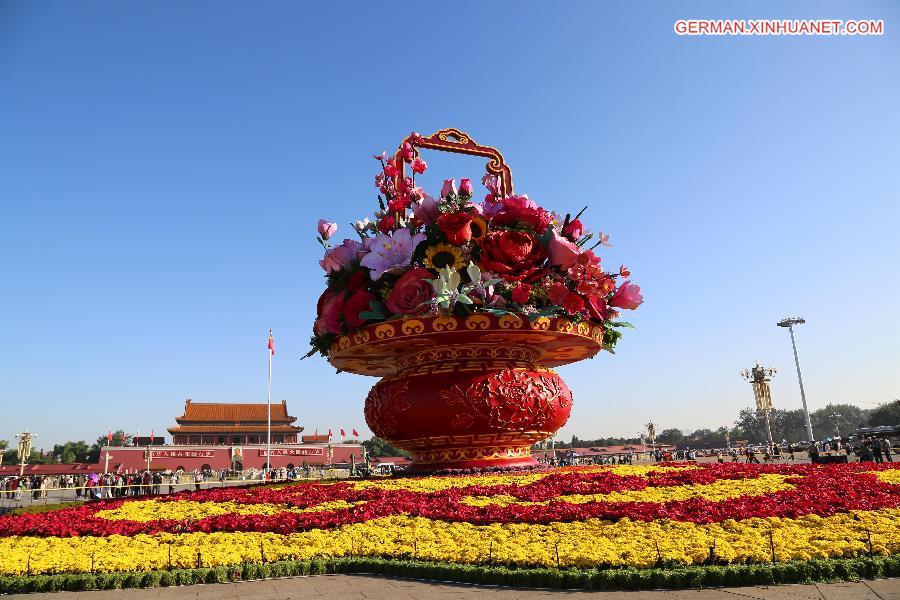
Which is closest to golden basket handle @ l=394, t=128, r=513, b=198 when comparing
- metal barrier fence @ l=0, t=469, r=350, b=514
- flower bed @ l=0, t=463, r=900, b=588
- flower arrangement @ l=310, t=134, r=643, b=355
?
flower arrangement @ l=310, t=134, r=643, b=355

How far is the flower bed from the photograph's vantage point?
3176 millimetres

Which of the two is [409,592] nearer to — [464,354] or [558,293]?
[464,354]

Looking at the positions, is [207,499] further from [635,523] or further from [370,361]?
[635,523]

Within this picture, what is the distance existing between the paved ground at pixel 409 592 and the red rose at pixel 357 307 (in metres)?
4.49

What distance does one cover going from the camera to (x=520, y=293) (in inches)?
278

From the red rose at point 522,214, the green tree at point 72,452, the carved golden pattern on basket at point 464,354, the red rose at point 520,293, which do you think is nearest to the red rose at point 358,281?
the carved golden pattern on basket at point 464,354

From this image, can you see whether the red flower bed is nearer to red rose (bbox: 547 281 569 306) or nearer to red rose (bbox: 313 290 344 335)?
red rose (bbox: 547 281 569 306)

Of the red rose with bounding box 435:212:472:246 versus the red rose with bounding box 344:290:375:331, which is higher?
the red rose with bounding box 435:212:472:246

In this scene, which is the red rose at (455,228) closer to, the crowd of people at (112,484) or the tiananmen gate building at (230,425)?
the crowd of people at (112,484)

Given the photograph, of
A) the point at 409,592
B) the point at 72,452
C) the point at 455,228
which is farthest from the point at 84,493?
the point at 72,452

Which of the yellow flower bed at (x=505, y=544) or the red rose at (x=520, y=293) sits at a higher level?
the red rose at (x=520, y=293)

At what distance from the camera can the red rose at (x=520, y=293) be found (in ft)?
23.2

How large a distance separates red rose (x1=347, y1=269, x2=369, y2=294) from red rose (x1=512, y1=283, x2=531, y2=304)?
2042 millimetres

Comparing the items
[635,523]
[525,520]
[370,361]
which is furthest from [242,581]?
[370,361]
